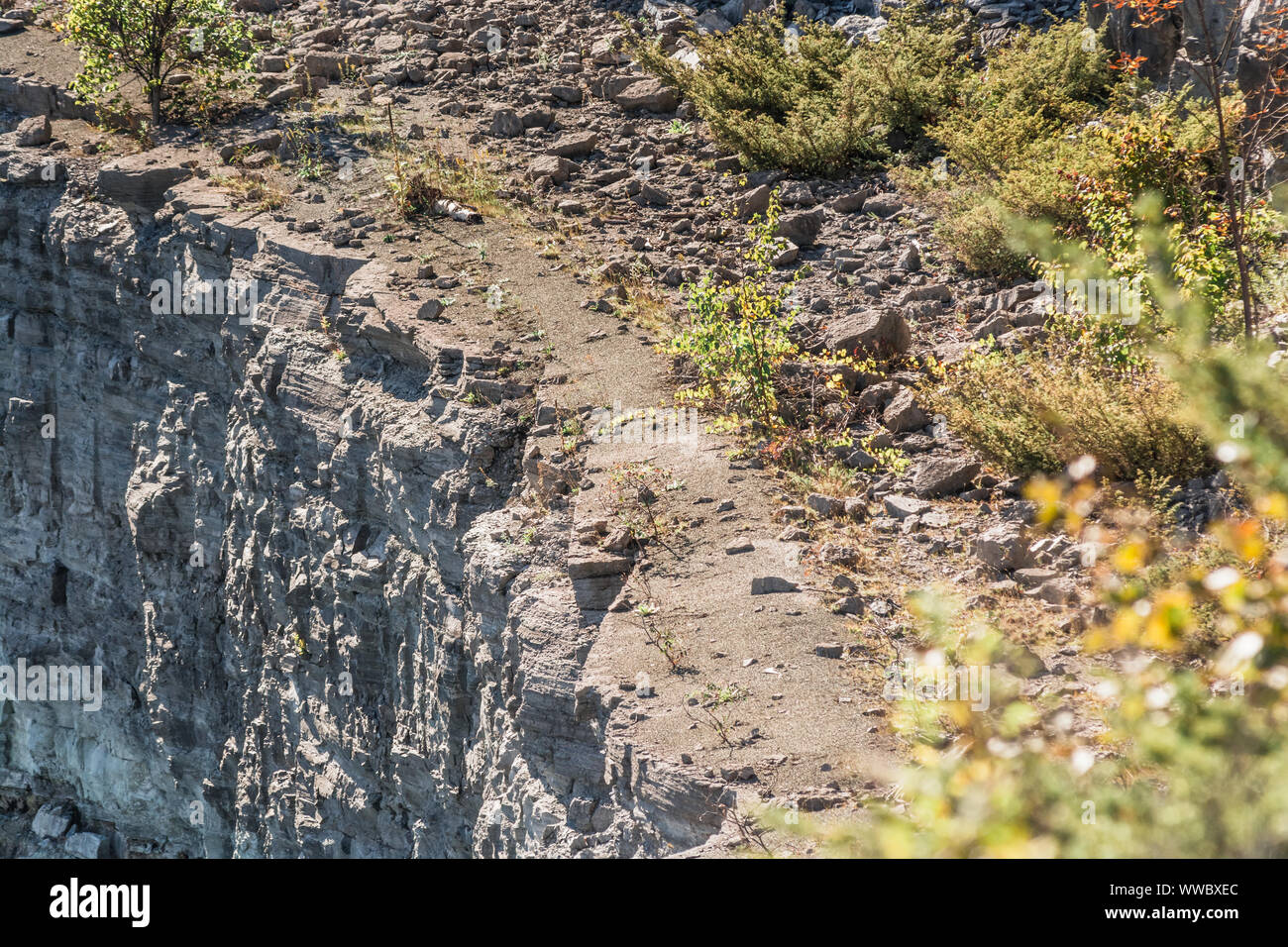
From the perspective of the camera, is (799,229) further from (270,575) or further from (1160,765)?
(1160,765)

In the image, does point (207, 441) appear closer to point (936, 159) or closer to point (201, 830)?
point (201, 830)

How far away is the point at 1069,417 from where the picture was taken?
669 cm

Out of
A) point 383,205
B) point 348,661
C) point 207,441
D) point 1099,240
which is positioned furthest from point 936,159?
point 207,441

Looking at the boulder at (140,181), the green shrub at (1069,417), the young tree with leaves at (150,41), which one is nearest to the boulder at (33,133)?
the young tree with leaves at (150,41)

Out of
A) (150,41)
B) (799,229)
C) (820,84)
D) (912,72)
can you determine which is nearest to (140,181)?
(150,41)

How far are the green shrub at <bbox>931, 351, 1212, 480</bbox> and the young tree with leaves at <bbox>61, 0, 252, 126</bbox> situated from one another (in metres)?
11.0

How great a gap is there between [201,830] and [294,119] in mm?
8694

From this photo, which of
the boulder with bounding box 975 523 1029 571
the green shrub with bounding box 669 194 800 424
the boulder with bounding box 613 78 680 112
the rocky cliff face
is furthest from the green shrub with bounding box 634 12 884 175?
the boulder with bounding box 975 523 1029 571

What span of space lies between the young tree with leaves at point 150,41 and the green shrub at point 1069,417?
36.0 ft

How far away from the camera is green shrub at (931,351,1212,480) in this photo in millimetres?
6324

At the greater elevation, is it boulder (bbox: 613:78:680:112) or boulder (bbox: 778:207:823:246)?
boulder (bbox: 613:78:680:112)

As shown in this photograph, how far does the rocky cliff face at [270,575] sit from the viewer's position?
7.20 meters

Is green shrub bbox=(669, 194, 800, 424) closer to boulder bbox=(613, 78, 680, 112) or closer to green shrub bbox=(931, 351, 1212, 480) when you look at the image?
green shrub bbox=(931, 351, 1212, 480)
